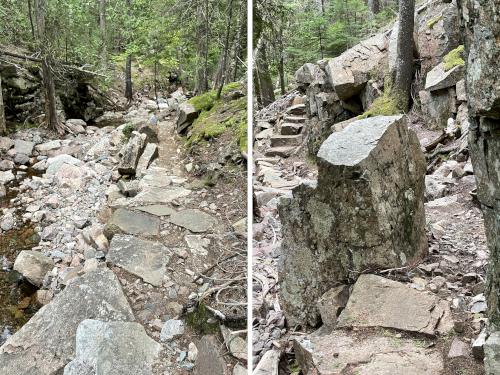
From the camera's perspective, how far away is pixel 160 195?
299 cm

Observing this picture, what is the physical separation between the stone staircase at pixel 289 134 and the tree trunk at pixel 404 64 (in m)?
1.99

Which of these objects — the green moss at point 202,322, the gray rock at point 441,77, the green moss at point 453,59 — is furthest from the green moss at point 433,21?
the green moss at point 202,322

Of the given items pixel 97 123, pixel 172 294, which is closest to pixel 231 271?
pixel 172 294

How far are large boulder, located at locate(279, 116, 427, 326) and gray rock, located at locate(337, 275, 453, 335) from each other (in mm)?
219

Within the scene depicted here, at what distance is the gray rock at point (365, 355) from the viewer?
2.55 meters

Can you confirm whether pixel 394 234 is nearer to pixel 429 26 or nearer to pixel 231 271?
pixel 231 271

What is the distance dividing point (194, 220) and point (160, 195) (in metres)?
0.36

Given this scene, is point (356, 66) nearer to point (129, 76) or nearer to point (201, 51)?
point (201, 51)

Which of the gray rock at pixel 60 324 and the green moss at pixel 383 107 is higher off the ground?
the green moss at pixel 383 107

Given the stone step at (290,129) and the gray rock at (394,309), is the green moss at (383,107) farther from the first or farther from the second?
the gray rock at (394,309)

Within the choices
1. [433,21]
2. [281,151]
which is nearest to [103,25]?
[281,151]

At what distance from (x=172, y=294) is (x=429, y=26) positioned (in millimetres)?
7584

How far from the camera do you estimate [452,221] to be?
4.37 m

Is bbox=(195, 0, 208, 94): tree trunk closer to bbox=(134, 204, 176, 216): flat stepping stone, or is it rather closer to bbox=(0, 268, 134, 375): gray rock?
bbox=(134, 204, 176, 216): flat stepping stone
